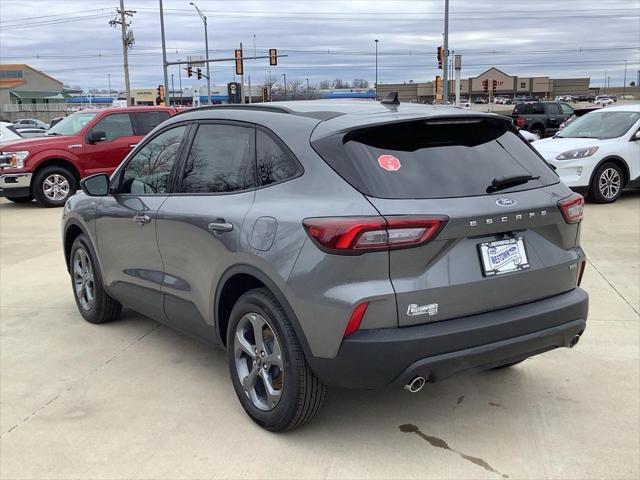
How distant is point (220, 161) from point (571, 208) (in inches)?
79.3

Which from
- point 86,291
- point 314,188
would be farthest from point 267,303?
point 86,291

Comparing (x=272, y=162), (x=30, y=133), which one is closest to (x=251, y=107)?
(x=272, y=162)

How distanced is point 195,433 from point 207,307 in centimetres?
71

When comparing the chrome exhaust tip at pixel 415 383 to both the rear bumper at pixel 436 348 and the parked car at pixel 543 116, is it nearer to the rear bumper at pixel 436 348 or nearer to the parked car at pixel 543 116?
the rear bumper at pixel 436 348

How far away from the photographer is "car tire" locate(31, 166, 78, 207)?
12.6 m

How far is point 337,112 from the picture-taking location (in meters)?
3.50

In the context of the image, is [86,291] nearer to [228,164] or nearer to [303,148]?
[228,164]

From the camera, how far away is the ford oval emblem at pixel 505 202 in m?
3.15

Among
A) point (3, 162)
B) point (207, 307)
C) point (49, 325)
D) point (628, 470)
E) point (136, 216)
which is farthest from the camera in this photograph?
point (3, 162)

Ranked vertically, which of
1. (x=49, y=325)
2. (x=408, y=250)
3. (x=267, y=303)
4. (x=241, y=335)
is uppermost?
(x=408, y=250)

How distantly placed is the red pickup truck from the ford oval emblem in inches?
433

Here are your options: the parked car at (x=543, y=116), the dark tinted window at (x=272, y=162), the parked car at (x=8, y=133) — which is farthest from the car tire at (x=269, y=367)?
the parked car at (x=543, y=116)

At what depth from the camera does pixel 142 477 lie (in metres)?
3.13

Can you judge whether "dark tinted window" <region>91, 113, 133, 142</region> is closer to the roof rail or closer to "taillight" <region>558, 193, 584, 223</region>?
the roof rail
